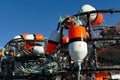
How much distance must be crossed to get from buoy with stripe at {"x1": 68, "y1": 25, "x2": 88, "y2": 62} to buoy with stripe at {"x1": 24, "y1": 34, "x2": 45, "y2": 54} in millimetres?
5322

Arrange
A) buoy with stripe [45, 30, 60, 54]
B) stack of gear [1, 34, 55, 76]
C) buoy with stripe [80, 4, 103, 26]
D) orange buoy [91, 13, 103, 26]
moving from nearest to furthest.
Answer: buoy with stripe [45, 30, 60, 54], buoy with stripe [80, 4, 103, 26], orange buoy [91, 13, 103, 26], stack of gear [1, 34, 55, 76]

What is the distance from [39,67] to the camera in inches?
577

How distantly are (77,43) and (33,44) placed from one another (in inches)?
241

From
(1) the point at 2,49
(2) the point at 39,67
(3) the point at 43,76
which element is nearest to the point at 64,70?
(3) the point at 43,76

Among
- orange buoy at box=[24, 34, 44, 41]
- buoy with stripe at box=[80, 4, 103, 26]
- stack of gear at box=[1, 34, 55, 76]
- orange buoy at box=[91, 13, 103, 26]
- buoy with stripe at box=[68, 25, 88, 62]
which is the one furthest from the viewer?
orange buoy at box=[24, 34, 44, 41]

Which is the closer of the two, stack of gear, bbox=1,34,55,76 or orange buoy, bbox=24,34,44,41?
stack of gear, bbox=1,34,55,76

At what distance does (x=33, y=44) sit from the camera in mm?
14938

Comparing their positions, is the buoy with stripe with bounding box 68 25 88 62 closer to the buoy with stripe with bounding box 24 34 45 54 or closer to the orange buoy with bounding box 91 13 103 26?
the orange buoy with bounding box 91 13 103 26

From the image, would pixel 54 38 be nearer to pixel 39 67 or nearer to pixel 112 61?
pixel 112 61

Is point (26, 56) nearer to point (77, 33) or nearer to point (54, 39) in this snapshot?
point (54, 39)

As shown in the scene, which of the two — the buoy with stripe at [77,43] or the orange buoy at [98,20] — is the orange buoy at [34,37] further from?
the buoy with stripe at [77,43]

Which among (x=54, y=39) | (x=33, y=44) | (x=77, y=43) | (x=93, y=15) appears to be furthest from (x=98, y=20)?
(x=33, y=44)

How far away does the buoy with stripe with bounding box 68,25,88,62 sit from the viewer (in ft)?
29.5

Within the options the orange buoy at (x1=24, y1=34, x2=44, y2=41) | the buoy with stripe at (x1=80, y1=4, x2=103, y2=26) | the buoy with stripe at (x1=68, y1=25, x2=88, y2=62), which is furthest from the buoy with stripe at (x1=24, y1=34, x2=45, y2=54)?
the buoy with stripe at (x1=68, y1=25, x2=88, y2=62)
